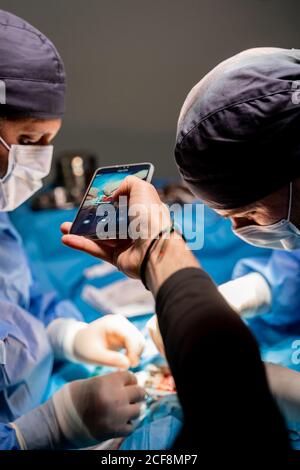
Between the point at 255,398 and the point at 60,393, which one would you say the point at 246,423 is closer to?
the point at 255,398

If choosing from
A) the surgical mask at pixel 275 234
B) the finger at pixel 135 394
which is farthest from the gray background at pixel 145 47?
the finger at pixel 135 394

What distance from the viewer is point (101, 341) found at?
123 centimetres

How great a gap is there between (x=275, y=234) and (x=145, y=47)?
23.6 inches

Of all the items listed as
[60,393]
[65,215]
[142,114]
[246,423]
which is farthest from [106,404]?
[65,215]

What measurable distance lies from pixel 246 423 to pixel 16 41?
90cm

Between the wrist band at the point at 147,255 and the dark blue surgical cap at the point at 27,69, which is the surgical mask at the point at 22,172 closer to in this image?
the dark blue surgical cap at the point at 27,69

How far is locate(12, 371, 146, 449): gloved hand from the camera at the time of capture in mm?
1065

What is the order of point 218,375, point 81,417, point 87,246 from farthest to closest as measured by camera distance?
1. point 81,417
2. point 87,246
3. point 218,375

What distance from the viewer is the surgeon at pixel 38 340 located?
3.44 feet

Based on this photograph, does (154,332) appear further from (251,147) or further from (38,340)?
(251,147)

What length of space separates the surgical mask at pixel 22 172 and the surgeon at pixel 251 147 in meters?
0.23

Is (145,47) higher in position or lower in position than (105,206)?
higher

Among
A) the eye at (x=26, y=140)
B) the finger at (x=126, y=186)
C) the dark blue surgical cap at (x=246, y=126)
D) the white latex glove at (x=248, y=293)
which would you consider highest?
the dark blue surgical cap at (x=246, y=126)

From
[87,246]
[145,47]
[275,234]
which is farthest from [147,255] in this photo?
[145,47]
